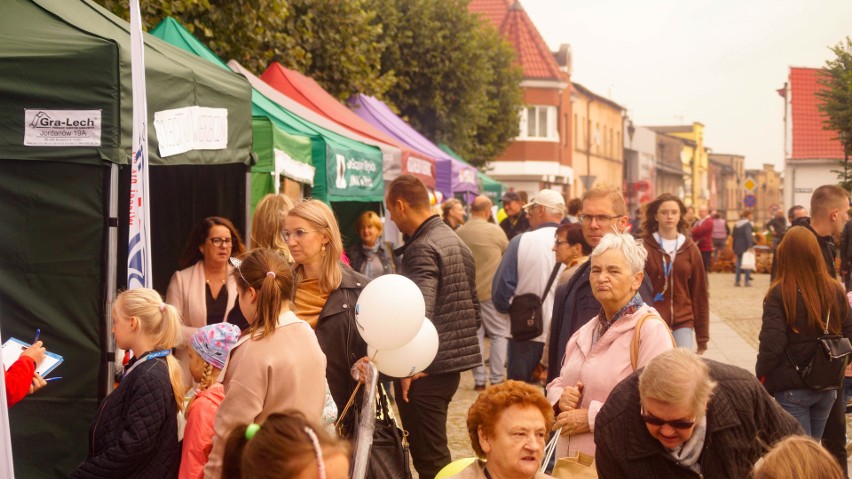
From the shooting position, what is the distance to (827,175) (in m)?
46.4

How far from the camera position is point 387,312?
4.87 meters

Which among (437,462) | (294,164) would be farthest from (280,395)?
(294,164)

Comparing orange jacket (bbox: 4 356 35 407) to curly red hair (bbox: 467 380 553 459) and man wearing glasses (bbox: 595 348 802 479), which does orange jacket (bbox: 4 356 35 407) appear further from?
man wearing glasses (bbox: 595 348 802 479)

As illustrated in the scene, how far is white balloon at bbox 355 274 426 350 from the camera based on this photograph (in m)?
4.88

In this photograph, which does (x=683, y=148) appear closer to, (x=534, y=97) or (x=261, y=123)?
(x=534, y=97)

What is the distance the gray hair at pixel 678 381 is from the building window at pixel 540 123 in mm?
52015

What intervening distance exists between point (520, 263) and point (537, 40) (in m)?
Answer: 47.5

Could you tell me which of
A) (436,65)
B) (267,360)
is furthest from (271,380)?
(436,65)

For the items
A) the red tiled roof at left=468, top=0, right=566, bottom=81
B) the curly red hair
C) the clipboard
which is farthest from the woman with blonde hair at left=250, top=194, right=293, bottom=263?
the red tiled roof at left=468, top=0, right=566, bottom=81

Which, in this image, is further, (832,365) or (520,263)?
(520,263)

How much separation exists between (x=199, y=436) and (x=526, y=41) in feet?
171

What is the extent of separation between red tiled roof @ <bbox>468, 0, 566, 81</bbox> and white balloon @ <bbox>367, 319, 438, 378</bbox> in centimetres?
5005

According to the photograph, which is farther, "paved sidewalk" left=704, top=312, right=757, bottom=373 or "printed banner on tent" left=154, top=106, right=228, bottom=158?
"paved sidewalk" left=704, top=312, right=757, bottom=373

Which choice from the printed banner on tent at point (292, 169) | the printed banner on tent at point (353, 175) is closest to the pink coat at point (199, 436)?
the printed banner on tent at point (292, 169)
